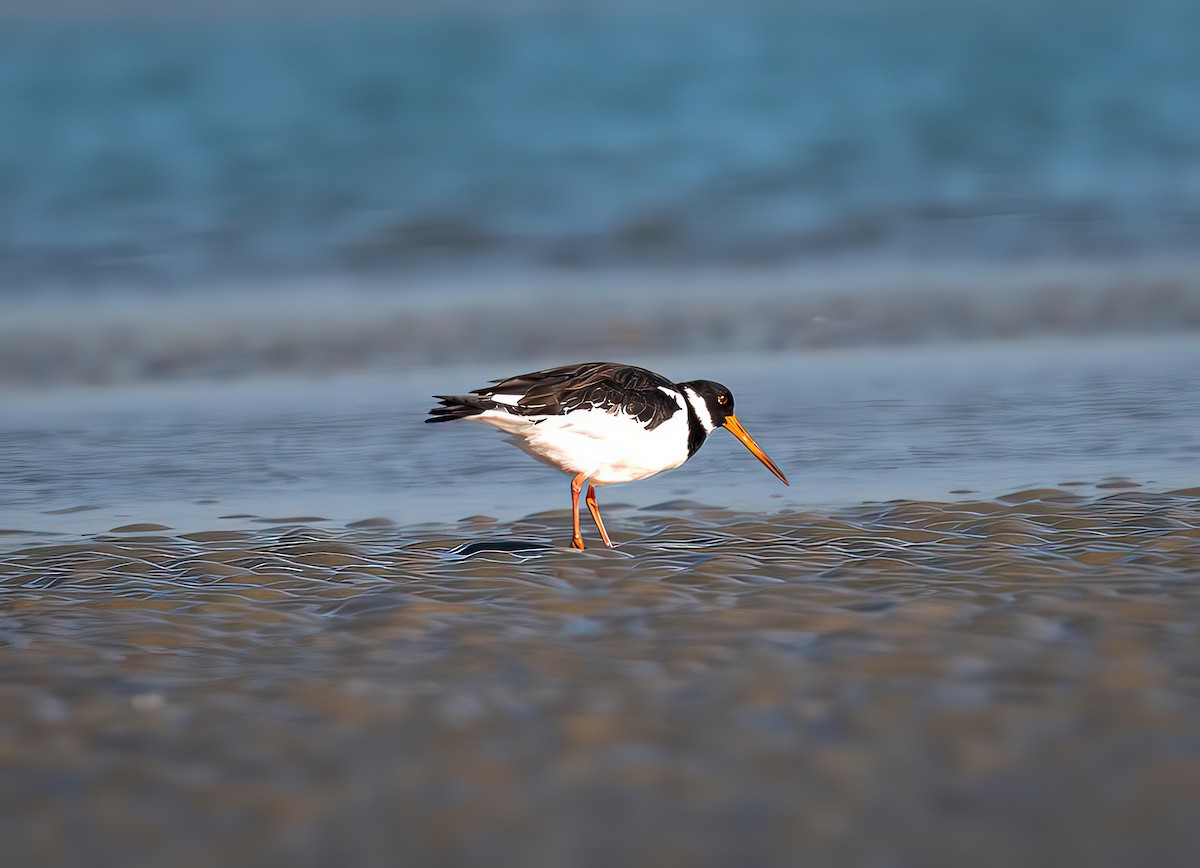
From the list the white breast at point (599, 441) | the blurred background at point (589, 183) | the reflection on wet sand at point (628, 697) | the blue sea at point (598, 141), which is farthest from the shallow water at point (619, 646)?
the blue sea at point (598, 141)

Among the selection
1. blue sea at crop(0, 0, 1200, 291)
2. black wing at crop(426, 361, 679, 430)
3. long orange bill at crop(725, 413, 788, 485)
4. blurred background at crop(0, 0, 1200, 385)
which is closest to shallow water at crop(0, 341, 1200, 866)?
long orange bill at crop(725, 413, 788, 485)

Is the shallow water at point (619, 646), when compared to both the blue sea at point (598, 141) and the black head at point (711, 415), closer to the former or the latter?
the black head at point (711, 415)

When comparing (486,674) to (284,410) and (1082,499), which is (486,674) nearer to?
(1082,499)

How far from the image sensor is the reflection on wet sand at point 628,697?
12.9 ft

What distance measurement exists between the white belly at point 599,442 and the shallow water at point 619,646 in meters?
0.32

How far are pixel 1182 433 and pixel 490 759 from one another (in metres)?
5.67

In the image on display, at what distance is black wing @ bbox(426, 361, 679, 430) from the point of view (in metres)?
7.38

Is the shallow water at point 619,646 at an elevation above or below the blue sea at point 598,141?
below

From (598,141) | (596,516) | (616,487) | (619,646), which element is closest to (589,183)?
(598,141)

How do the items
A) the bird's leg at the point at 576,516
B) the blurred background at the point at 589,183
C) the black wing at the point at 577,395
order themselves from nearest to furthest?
1. the bird's leg at the point at 576,516
2. the black wing at the point at 577,395
3. the blurred background at the point at 589,183

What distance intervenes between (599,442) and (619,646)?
2366 millimetres

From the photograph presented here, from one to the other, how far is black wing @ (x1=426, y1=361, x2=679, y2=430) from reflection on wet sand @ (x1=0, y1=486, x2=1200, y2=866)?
71 cm

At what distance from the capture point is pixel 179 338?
41.5ft

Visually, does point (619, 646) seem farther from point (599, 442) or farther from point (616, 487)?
point (616, 487)
